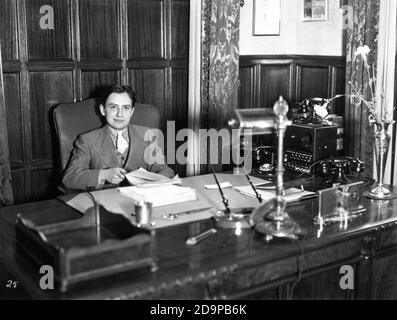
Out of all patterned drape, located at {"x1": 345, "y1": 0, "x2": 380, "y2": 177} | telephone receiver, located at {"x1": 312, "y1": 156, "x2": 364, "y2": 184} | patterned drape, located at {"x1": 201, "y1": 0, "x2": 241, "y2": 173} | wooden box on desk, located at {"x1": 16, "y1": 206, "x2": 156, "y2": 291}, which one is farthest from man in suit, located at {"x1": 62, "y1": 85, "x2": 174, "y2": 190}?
patterned drape, located at {"x1": 345, "y1": 0, "x2": 380, "y2": 177}

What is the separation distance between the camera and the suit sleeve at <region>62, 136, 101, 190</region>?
10.6 feet

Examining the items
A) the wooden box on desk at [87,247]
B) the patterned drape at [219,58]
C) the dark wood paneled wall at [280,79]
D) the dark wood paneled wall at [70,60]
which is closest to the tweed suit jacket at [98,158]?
the dark wood paneled wall at [70,60]

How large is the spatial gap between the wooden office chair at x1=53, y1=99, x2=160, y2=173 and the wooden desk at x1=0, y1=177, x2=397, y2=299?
85cm

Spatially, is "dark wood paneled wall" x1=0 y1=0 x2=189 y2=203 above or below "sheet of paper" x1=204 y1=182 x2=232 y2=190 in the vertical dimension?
above

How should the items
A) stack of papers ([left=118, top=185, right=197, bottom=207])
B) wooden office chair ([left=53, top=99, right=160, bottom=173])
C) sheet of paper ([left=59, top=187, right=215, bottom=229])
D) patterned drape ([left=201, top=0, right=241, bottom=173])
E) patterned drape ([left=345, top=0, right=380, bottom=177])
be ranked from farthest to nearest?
patterned drape ([left=201, top=0, right=241, bottom=173]), patterned drape ([left=345, top=0, right=380, bottom=177]), wooden office chair ([left=53, top=99, right=160, bottom=173]), stack of papers ([left=118, top=185, right=197, bottom=207]), sheet of paper ([left=59, top=187, right=215, bottom=229])

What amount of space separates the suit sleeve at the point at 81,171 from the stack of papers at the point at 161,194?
0.43 metres

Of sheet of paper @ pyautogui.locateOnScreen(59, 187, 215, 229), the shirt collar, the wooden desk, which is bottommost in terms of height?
the wooden desk

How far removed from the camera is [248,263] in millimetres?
2055

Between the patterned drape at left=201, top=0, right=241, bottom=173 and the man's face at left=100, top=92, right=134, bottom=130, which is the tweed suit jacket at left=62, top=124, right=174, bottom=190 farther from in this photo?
the patterned drape at left=201, top=0, right=241, bottom=173

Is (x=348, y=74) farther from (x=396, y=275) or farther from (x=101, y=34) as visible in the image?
(x=396, y=275)

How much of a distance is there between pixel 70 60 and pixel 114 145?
1.05m

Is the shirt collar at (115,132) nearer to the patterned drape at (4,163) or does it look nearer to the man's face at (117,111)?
the man's face at (117,111)

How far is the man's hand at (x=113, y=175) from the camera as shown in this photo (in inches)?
124
